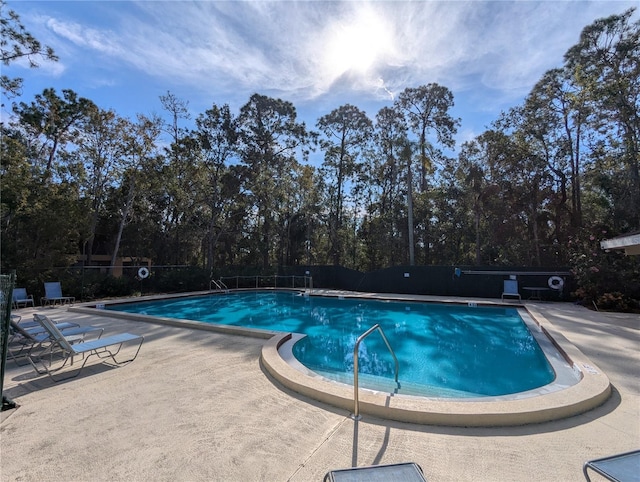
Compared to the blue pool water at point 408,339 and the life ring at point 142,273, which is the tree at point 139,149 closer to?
the life ring at point 142,273

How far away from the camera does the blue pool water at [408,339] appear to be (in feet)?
→ 15.1

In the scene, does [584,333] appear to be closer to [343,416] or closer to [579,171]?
[343,416]

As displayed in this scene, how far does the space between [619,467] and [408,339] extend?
5696mm

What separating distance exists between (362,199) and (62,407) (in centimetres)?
2180

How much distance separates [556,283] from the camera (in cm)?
1075

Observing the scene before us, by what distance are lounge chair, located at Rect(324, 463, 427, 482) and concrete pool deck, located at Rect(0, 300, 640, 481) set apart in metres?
0.46

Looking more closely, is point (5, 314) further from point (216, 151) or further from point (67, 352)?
point (216, 151)

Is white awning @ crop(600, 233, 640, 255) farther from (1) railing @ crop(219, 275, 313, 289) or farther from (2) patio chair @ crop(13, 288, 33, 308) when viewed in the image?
(2) patio chair @ crop(13, 288, 33, 308)

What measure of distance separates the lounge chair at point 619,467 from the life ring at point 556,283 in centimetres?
1111

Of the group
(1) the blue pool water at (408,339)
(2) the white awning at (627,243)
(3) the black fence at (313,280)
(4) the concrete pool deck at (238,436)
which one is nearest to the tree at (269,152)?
(3) the black fence at (313,280)

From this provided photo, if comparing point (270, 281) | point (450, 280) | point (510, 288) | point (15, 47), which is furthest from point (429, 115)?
point (15, 47)

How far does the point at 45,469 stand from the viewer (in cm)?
200

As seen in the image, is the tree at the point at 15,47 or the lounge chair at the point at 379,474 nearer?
the lounge chair at the point at 379,474

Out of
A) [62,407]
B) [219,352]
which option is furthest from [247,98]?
[62,407]
